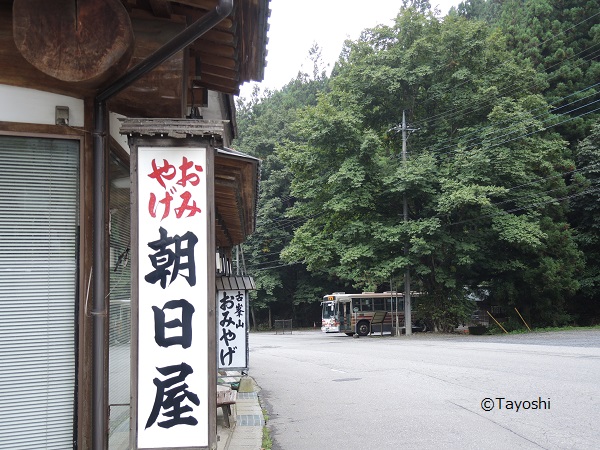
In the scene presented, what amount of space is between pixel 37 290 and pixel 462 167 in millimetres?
29509

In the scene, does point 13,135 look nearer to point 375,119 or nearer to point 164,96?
point 164,96

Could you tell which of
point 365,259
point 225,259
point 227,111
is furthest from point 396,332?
point 227,111

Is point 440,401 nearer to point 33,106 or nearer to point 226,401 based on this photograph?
point 226,401

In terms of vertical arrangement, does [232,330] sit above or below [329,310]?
above

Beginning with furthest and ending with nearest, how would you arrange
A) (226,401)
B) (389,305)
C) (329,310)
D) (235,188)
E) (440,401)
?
(329,310) → (389,305) → (440,401) → (226,401) → (235,188)

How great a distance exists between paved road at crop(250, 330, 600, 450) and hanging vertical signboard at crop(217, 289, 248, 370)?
118cm

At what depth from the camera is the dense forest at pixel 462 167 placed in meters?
32.2

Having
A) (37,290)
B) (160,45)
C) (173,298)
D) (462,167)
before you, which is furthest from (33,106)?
(462,167)

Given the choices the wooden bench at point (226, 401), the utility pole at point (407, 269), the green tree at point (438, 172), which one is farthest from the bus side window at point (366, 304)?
the wooden bench at point (226, 401)

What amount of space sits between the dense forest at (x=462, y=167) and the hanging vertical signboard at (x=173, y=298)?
27.0 meters

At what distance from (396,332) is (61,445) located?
3380 centimetres

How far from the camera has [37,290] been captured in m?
4.46

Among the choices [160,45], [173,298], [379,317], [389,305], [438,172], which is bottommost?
[379,317]

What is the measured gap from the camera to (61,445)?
14.4ft
